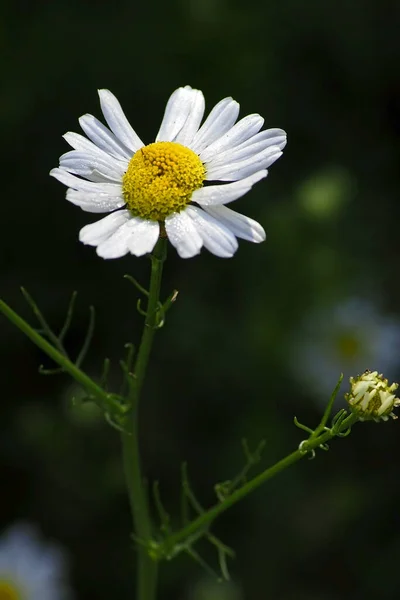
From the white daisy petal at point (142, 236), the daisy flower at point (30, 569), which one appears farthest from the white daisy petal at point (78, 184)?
the daisy flower at point (30, 569)

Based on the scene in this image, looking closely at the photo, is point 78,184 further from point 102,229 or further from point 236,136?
point 236,136

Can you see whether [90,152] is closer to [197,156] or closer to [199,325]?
[197,156]

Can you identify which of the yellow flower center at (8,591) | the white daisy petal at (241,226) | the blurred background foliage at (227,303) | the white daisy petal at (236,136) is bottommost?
the yellow flower center at (8,591)

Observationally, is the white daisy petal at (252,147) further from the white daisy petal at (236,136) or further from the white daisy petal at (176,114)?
the white daisy petal at (176,114)

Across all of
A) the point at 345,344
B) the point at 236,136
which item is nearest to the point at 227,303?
the point at 345,344

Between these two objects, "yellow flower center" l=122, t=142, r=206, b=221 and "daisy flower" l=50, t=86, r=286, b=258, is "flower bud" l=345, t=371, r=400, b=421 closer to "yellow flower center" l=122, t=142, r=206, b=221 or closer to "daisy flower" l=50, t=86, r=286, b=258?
"daisy flower" l=50, t=86, r=286, b=258

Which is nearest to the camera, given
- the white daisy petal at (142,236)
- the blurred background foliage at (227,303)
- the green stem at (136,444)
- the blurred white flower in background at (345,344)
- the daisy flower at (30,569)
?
the white daisy petal at (142,236)
